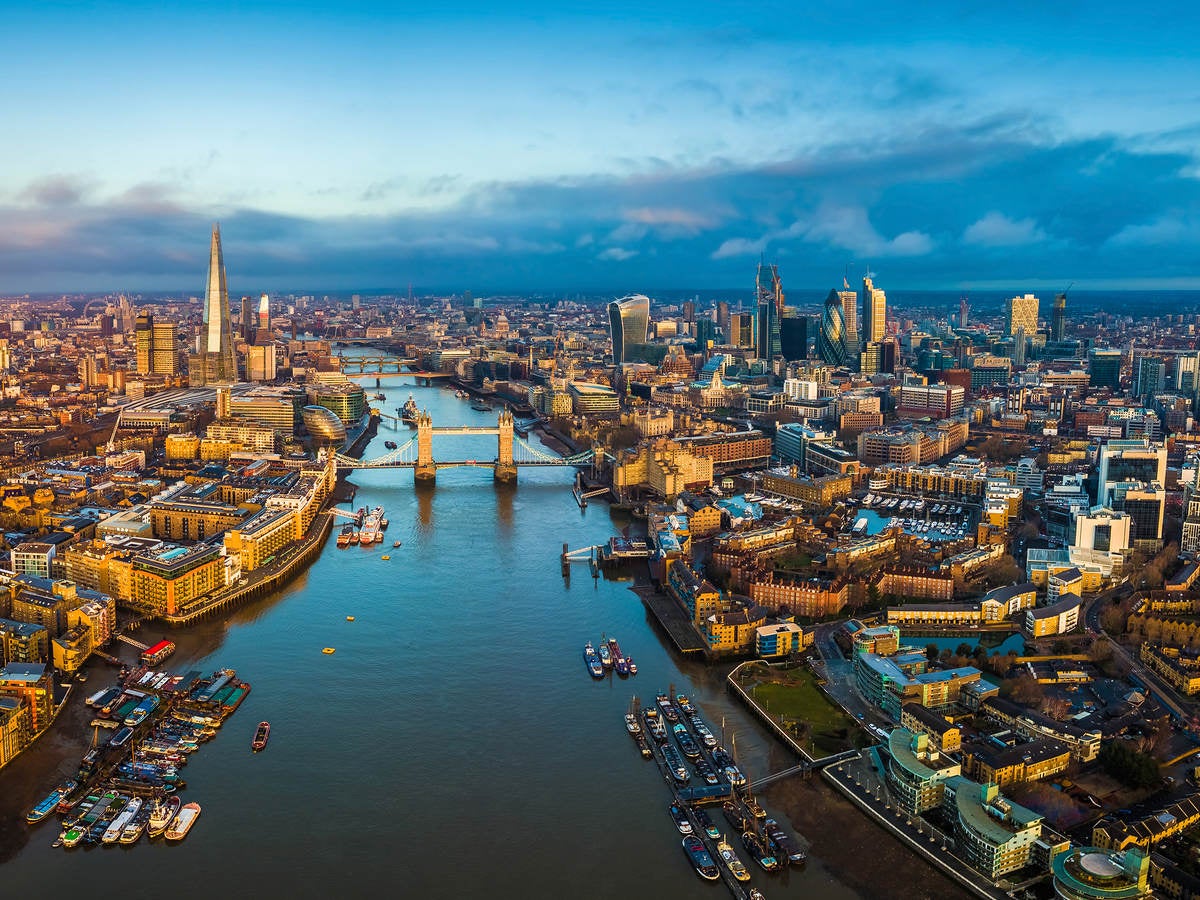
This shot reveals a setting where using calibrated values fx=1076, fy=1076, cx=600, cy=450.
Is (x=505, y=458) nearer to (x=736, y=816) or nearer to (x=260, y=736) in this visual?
(x=260, y=736)

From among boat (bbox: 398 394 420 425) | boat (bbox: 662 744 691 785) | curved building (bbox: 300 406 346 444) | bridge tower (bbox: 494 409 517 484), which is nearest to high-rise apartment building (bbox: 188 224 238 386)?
boat (bbox: 398 394 420 425)

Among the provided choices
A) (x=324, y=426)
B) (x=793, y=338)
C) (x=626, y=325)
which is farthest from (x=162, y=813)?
(x=793, y=338)

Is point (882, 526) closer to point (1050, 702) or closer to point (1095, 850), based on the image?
point (1050, 702)

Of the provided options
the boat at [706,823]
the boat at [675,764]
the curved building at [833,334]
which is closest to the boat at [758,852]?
the boat at [706,823]

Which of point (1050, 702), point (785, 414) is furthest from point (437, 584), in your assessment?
point (785, 414)

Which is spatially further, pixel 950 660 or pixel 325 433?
pixel 325 433

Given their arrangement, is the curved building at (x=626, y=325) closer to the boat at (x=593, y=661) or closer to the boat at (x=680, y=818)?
the boat at (x=593, y=661)
